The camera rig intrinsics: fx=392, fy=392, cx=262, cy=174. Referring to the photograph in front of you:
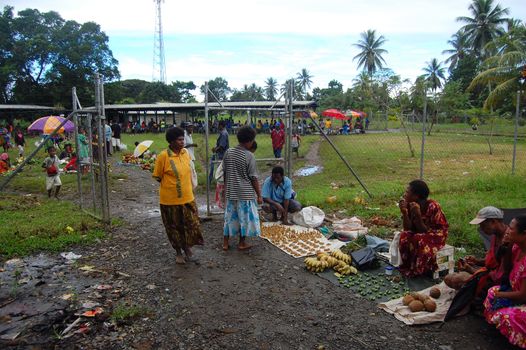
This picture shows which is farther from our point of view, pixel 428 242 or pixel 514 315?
pixel 428 242

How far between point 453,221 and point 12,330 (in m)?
6.54

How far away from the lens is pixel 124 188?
11039 mm

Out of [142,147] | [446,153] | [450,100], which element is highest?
[450,100]

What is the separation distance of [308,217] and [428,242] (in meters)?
2.57

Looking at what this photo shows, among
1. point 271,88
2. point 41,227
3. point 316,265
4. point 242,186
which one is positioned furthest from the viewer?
point 271,88

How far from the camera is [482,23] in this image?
151 feet

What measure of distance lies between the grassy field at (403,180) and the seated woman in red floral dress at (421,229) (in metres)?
1.56

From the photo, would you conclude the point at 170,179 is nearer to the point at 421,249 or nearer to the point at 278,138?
the point at 421,249

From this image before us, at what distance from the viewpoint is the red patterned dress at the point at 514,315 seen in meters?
3.22

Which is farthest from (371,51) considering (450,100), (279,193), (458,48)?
(279,193)

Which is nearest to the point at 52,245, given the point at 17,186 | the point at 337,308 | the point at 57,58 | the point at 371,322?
the point at 337,308

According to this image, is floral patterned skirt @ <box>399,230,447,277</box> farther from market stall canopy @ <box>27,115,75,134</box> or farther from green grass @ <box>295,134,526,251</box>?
market stall canopy @ <box>27,115,75,134</box>

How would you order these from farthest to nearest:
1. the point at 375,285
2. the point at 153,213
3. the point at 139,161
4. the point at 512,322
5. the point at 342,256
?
1. the point at 139,161
2. the point at 153,213
3. the point at 342,256
4. the point at 375,285
5. the point at 512,322

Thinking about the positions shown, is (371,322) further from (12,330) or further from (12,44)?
(12,44)
